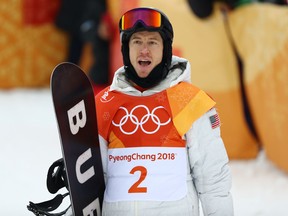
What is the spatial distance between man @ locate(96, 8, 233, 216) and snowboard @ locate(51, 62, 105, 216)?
0.18 ft

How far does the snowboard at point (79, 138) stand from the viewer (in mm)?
2322

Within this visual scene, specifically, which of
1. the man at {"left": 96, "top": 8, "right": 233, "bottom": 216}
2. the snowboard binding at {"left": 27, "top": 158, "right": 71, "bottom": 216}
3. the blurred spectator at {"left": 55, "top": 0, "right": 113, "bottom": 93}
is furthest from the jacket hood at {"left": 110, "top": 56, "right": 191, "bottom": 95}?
the blurred spectator at {"left": 55, "top": 0, "right": 113, "bottom": 93}

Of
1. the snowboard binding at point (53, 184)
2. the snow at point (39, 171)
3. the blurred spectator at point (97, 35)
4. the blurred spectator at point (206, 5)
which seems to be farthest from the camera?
the blurred spectator at point (97, 35)

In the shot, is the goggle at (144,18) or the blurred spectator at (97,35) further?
the blurred spectator at (97,35)

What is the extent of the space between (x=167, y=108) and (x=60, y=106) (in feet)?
1.11

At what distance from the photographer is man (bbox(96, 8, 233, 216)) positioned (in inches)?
92.0

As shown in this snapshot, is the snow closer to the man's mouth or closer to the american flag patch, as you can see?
the american flag patch

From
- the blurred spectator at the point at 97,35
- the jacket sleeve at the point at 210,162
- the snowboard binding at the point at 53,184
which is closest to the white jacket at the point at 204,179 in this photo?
the jacket sleeve at the point at 210,162

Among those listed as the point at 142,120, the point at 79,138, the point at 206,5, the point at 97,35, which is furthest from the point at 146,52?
the point at 97,35

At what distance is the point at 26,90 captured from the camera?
6164 mm

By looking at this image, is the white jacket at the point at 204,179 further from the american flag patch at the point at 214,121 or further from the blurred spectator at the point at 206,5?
the blurred spectator at the point at 206,5

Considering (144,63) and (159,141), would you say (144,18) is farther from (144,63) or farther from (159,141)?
(159,141)

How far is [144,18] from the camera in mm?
2354

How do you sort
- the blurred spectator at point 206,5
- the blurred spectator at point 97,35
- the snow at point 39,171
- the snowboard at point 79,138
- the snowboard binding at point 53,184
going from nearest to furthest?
the snowboard at point 79,138 < the snowboard binding at point 53,184 < the snow at point 39,171 < the blurred spectator at point 206,5 < the blurred spectator at point 97,35
